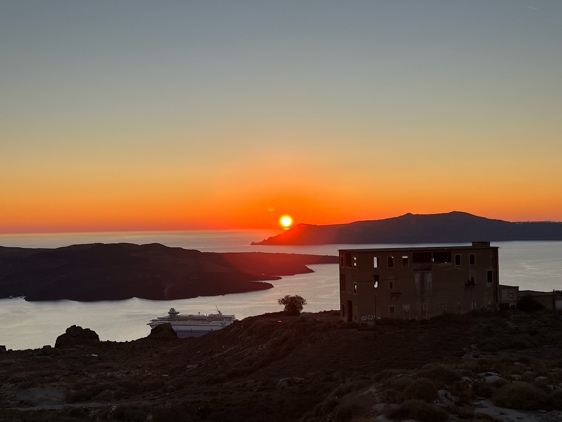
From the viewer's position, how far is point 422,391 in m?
18.2

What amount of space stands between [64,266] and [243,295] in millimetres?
69350

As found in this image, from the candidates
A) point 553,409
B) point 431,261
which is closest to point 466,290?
point 431,261

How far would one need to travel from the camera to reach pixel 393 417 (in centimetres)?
1702

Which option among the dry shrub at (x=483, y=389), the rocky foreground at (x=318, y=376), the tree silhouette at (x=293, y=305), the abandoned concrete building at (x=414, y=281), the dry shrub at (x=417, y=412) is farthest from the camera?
the tree silhouette at (x=293, y=305)

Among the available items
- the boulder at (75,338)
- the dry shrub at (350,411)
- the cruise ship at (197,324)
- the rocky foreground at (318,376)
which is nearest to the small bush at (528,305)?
the rocky foreground at (318,376)

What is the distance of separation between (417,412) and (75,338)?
181ft

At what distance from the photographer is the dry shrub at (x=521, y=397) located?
57.5ft

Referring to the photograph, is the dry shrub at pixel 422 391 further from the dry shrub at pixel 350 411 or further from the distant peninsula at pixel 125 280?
the distant peninsula at pixel 125 280

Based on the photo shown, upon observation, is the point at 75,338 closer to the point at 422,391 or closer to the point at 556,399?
the point at 422,391

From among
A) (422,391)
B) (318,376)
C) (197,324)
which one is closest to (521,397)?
(422,391)

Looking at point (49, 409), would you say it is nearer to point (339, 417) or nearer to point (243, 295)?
point (339, 417)

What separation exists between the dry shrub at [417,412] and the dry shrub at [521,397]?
2279mm

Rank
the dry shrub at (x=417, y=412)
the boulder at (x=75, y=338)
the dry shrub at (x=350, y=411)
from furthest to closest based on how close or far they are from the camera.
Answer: the boulder at (x=75, y=338) → the dry shrub at (x=350, y=411) → the dry shrub at (x=417, y=412)

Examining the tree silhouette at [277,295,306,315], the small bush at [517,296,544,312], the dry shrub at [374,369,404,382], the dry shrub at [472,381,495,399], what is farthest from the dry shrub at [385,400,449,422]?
the tree silhouette at [277,295,306,315]
